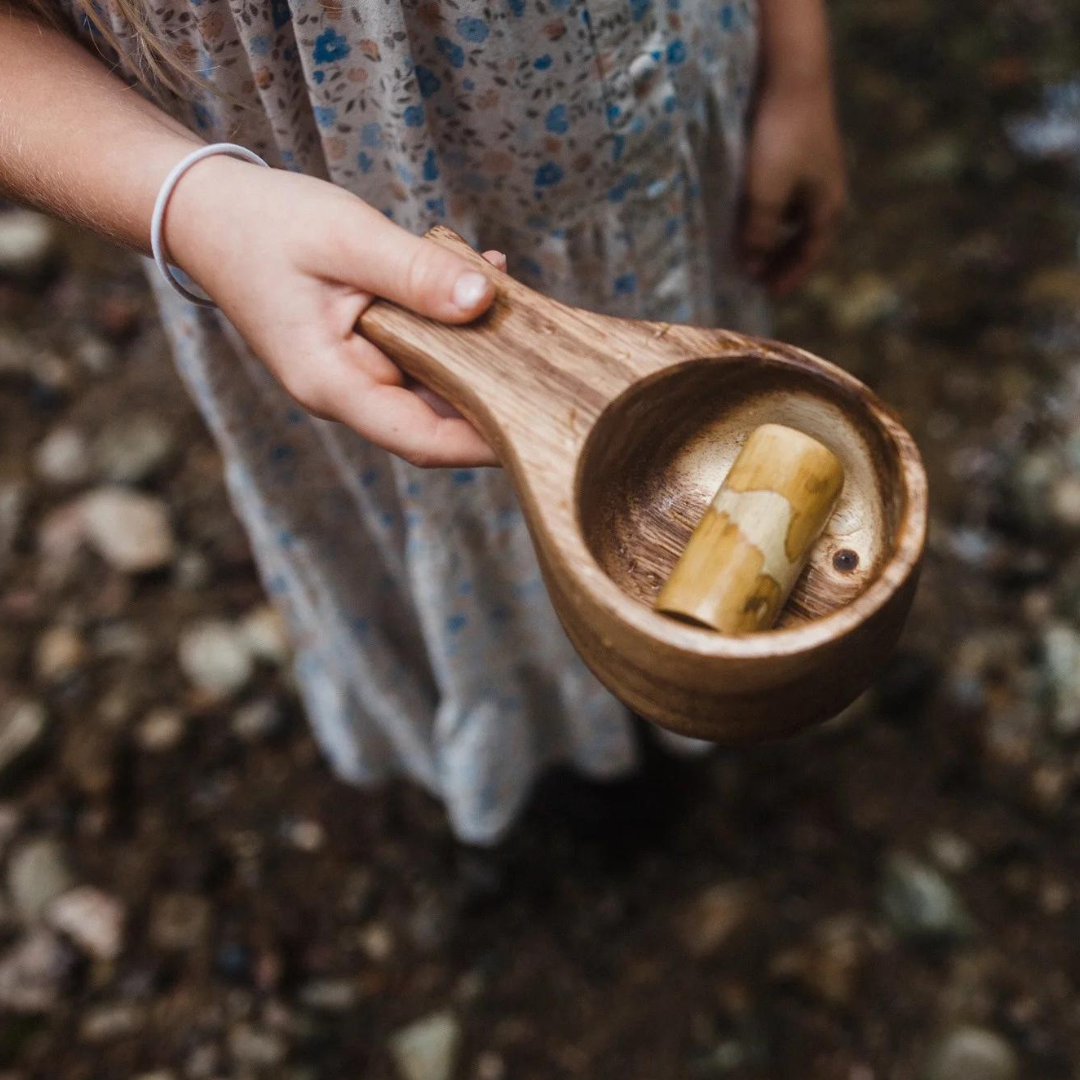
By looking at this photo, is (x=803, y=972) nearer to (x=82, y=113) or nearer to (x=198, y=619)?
(x=198, y=619)

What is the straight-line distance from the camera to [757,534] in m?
0.55

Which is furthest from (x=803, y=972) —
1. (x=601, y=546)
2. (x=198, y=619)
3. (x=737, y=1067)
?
(x=198, y=619)

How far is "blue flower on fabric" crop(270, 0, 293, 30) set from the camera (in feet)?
2.00

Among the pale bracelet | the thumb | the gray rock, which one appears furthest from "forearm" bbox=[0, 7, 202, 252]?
the gray rock

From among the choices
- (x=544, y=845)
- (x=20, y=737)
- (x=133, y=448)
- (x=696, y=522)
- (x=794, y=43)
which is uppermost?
(x=794, y=43)

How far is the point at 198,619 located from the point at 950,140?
164cm

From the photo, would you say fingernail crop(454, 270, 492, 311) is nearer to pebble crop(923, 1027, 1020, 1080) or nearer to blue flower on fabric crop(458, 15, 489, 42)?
blue flower on fabric crop(458, 15, 489, 42)

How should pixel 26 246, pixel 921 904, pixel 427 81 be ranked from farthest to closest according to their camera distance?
pixel 26 246 < pixel 921 904 < pixel 427 81

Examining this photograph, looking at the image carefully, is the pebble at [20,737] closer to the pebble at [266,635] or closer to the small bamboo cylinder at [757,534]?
the pebble at [266,635]

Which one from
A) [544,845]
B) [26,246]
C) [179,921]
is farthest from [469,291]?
[26,246]

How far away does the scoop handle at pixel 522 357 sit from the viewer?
0.54m

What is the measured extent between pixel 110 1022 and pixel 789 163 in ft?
4.03

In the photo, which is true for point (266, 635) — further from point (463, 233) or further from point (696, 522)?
point (696, 522)

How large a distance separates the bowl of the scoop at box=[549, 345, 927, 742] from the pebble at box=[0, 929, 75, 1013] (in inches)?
42.0
